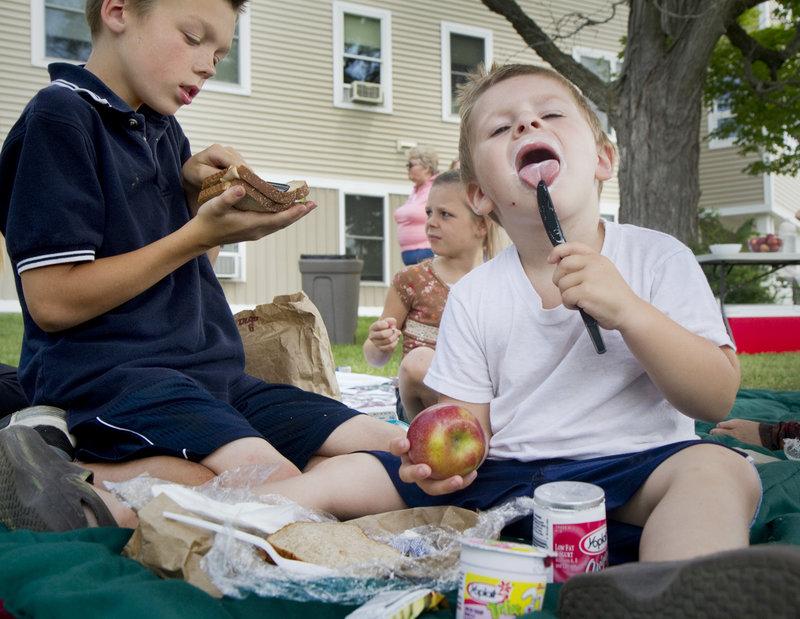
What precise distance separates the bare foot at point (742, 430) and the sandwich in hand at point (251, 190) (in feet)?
6.07

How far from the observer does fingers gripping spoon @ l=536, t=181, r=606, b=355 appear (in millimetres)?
1521

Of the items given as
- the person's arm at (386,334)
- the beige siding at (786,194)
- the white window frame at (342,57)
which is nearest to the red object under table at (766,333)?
the person's arm at (386,334)

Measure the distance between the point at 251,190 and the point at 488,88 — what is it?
671mm

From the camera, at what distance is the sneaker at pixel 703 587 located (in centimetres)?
92

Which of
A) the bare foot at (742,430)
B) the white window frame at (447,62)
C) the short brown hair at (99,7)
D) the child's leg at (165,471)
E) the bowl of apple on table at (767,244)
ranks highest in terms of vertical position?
the white window frame at (447,62)

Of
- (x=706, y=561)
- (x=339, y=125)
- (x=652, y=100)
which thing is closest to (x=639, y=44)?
(x=652, y=100)

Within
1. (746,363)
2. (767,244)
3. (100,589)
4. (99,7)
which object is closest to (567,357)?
(100,589)

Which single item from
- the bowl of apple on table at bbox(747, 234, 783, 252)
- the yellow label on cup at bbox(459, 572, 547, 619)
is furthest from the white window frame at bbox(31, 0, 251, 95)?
the yellow label on cup at bbox(459, 572, 547, 619)

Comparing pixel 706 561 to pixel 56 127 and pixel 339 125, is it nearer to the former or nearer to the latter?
pixel 56 127

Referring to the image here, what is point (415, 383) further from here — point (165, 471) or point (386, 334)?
point (165, 471)

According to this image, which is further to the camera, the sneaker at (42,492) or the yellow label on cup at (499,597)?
the sneaker at (42,492)

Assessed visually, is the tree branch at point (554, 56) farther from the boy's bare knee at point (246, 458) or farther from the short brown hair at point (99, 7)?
the boy's bare knee at point (246, 458)

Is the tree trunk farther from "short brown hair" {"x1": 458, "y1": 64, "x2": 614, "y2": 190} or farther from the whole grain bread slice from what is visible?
the whole grain bread slice

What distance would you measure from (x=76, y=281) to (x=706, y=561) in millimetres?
1531
